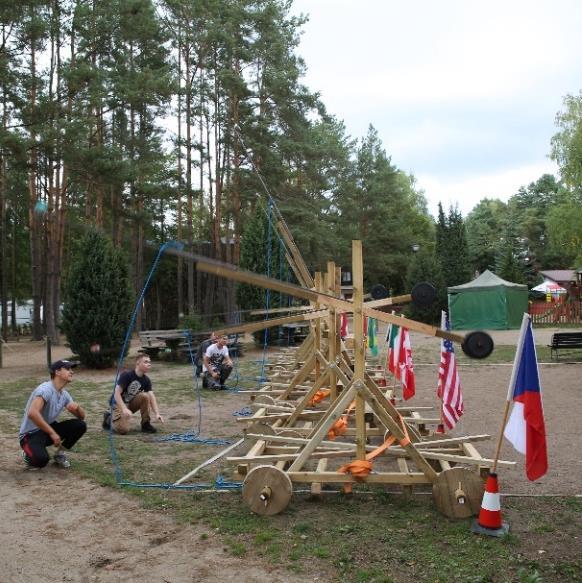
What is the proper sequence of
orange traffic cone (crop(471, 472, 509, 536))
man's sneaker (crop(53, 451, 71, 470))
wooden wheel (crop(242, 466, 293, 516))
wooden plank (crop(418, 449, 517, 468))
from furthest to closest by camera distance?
man's sneaker (crop(53, 451, 71, 470)) → wooden plank (crop(418, 449, 517, 468)) → wooden wheel (crop(242, 466, 293, 516)) → orange traffic cone (crop(471, 472, 509, 536))

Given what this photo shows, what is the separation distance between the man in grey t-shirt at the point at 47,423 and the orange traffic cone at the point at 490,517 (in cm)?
391

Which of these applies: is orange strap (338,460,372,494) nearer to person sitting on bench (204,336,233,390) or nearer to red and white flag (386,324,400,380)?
red and white flag (386,324,400,380)

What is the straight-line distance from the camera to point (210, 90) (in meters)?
27.2

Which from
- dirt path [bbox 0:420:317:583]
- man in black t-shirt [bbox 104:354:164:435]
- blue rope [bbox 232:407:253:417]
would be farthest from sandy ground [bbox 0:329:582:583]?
blue rope [bbox 232:407:253:417]

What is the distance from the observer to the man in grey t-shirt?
19.4ft

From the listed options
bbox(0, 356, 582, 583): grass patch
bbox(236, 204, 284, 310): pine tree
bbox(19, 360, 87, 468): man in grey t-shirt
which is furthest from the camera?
bbox(236, 204, 284, 310): pine tree

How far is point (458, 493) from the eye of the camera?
4.47 metres

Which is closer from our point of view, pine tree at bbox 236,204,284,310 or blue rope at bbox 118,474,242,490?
blue rope at bbox 118,474,242,490

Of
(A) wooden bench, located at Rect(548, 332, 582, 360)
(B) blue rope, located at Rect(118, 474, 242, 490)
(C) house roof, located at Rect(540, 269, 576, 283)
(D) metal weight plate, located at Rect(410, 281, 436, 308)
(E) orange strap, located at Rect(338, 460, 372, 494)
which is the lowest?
(B) blue rope, located at Rect(118, 474, 242, 490)

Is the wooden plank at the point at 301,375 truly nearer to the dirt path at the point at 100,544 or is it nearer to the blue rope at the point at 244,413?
the blue rope at the point at 244,413

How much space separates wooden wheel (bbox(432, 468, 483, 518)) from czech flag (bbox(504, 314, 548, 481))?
415 millimetres

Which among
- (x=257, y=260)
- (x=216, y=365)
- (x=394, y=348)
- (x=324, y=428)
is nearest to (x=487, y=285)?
(x=257, y=260)

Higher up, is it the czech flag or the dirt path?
the czech flag

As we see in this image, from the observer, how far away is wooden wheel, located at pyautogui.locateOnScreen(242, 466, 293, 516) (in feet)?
15.0
